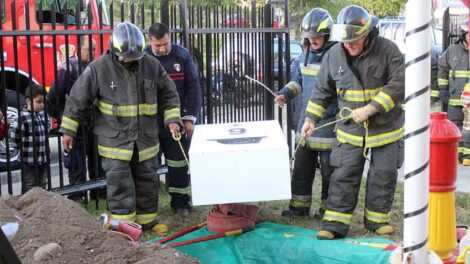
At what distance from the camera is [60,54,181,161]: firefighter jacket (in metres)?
5.27

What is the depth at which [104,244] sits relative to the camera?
3.91m

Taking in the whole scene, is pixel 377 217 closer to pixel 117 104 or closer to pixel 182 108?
pixel 182 108

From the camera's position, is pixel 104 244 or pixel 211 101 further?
pixel 211 101

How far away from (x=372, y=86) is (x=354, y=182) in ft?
2.63

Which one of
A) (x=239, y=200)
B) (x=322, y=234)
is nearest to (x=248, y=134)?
(x=239, y=200)

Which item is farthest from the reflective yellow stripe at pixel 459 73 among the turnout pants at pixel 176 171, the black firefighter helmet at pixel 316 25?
the turnout pants at pixel 176 171

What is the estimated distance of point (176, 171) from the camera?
20.6ft

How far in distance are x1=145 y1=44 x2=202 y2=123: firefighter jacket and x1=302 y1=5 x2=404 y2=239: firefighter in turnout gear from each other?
1323mm

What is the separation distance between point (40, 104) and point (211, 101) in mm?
1979

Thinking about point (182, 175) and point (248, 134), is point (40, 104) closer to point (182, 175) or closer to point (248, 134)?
point (182, 175)

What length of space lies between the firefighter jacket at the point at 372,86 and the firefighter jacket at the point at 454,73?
4147mm

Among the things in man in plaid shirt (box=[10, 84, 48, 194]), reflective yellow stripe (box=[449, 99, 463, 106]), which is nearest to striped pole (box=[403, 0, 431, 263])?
man in plaid shirt (box=[10, 84, 48, 194])

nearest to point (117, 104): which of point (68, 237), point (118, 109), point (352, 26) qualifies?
point (118, 109)

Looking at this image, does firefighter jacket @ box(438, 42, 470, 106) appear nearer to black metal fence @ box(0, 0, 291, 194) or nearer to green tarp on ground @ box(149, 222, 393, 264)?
black metal fence @ box(0, 0, 291, 194)
